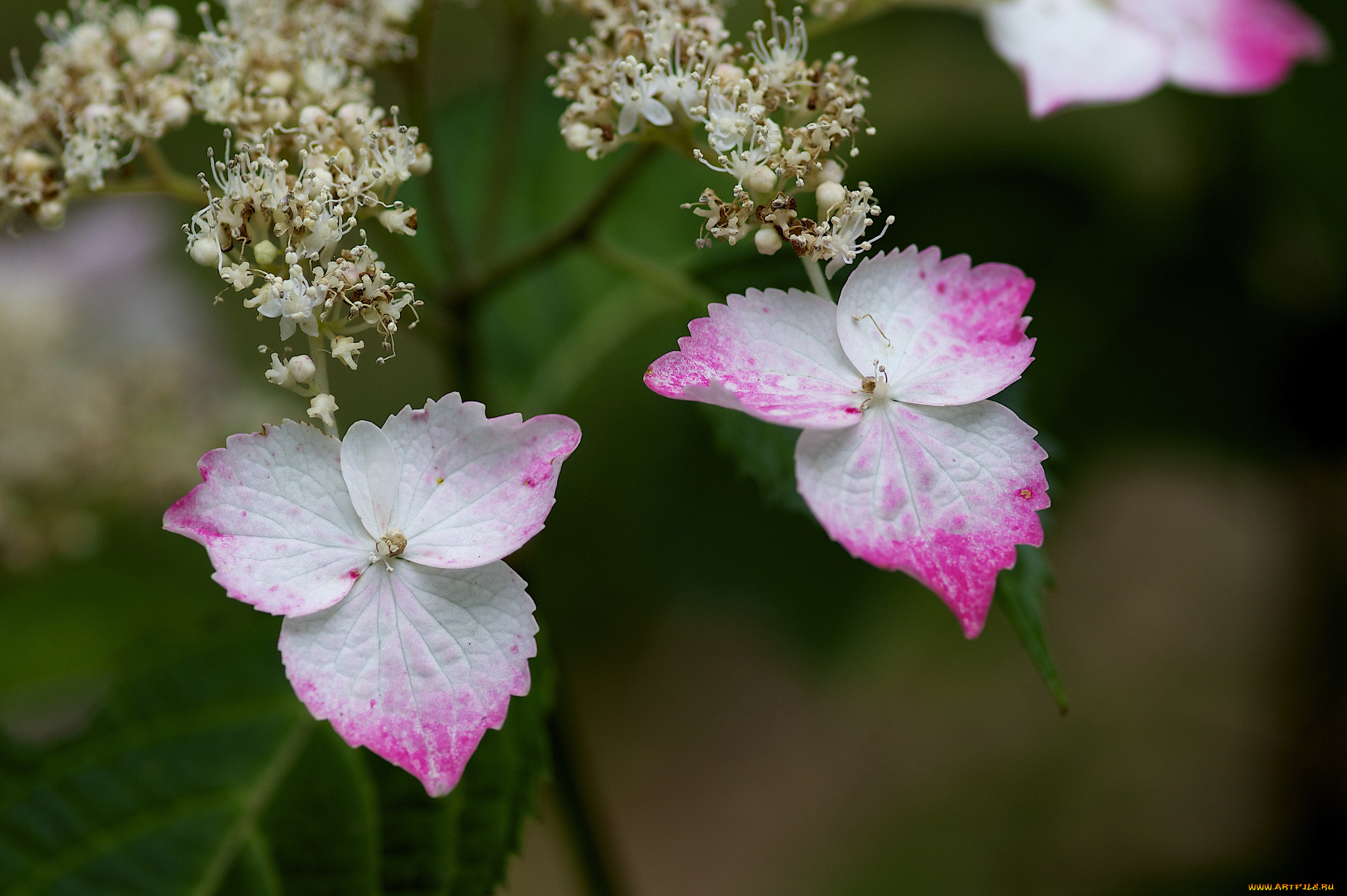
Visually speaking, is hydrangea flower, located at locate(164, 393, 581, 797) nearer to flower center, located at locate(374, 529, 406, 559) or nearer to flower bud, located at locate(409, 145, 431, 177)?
flower center, located at locate(374, 529, 406, 559)

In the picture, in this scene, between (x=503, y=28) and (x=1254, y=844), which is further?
(x=1254, y=844)

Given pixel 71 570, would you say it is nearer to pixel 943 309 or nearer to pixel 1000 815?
pixel 943 309

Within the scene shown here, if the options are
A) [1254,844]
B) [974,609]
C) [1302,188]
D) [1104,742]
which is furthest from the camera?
[1104,742]

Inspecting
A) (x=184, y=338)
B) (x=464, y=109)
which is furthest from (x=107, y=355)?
(x=464, y=109)

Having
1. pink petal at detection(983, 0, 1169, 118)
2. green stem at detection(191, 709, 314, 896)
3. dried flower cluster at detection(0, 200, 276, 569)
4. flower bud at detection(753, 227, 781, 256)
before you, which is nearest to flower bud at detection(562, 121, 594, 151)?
flower bud at detection(753, 227, 781, 256)

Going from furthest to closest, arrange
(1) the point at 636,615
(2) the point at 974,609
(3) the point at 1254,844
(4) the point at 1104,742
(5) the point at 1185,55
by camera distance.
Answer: (1) the point at 636,615
(4) the point at 1104,742
(3) the point at 1254,844
(5) the point at 1185,55
(2) the point at 974,609

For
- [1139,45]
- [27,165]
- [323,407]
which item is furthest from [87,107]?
[1139,45]
